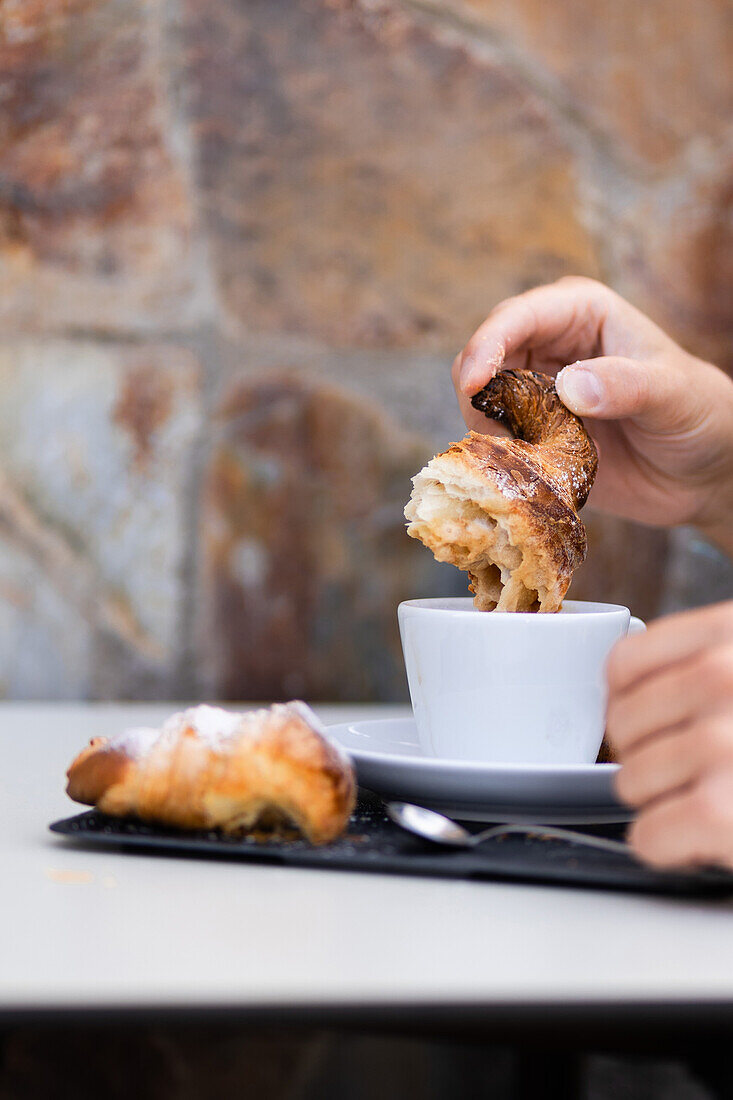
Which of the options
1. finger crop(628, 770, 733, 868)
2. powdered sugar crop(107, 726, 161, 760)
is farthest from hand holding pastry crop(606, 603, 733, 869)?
powdered sugar crop(107, 726, 161, 760)

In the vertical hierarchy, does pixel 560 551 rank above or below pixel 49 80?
below

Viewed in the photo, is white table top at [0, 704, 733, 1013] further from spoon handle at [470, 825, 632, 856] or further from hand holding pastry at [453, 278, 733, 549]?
hand holding pastry at [453, 278, 733, 549]

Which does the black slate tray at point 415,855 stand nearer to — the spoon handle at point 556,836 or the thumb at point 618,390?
the spoon handle at point 556,836

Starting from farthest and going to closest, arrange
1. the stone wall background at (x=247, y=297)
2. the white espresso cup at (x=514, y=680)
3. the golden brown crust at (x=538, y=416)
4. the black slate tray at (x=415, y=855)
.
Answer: the stone wall background at (x=247, y=297), the golden brown crust at (x=538, y=416), the white espresso cup at (x=514, y=680), the black slate tray at (x=415, y=855)

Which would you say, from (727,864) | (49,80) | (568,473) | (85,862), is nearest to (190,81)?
(49,80)

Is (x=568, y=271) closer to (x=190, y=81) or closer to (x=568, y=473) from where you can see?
(x=190, y=81)

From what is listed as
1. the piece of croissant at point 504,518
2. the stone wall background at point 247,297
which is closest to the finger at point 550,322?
the piece of croissant at point 504,518

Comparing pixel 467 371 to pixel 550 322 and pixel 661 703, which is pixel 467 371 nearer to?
pixel 550 322
